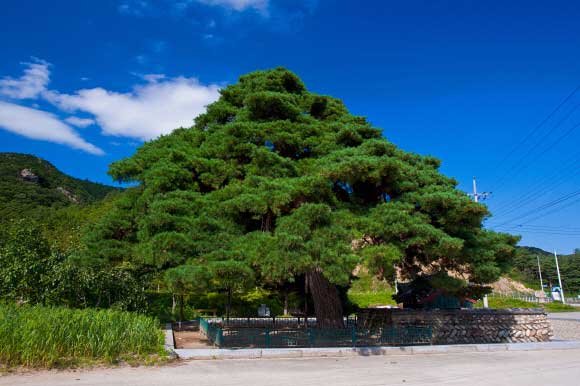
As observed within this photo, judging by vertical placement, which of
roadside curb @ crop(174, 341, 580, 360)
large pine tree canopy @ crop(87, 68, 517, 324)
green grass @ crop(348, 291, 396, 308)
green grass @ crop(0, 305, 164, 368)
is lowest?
roadside curb @ crop(174, 341, 580, 360)

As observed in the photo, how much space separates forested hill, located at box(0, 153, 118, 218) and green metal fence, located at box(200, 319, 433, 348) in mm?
29274

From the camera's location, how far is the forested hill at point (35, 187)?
38750 mm

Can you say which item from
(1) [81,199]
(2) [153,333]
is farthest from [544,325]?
(1) [81,199]

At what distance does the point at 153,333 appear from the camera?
331 inches

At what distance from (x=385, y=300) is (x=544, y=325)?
19.2 metres

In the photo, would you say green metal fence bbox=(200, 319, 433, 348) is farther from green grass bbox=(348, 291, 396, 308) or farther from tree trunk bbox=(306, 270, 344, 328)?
green grass bbox=(348, 291, 396, 308)

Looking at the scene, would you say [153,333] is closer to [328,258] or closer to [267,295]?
[328,258]

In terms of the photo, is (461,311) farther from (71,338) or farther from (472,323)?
(71,338)

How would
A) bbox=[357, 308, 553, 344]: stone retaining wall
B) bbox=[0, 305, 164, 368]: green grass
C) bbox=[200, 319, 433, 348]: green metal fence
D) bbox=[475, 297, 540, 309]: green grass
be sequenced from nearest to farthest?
bbox=[0, 305, 164, 368]: green grass < bbox=[200, 319, 433, 348]: green metal fence < bbox=[357, 308, 553, 344]: stone retaining wall < bbox=[475, 297, 540, 309]: green grass

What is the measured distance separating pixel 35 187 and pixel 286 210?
46018mm

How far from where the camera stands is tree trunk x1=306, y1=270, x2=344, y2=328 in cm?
1120

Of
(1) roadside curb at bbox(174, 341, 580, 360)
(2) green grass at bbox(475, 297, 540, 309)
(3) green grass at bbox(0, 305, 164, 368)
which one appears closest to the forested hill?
(3) green grass at bbox(0, 305, 164, 368)

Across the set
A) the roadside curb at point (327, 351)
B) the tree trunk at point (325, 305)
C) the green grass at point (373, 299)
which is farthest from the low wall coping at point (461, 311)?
the green grass at point (373, 299)

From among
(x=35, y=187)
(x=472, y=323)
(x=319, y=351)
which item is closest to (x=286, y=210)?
(x=319, y=351)
